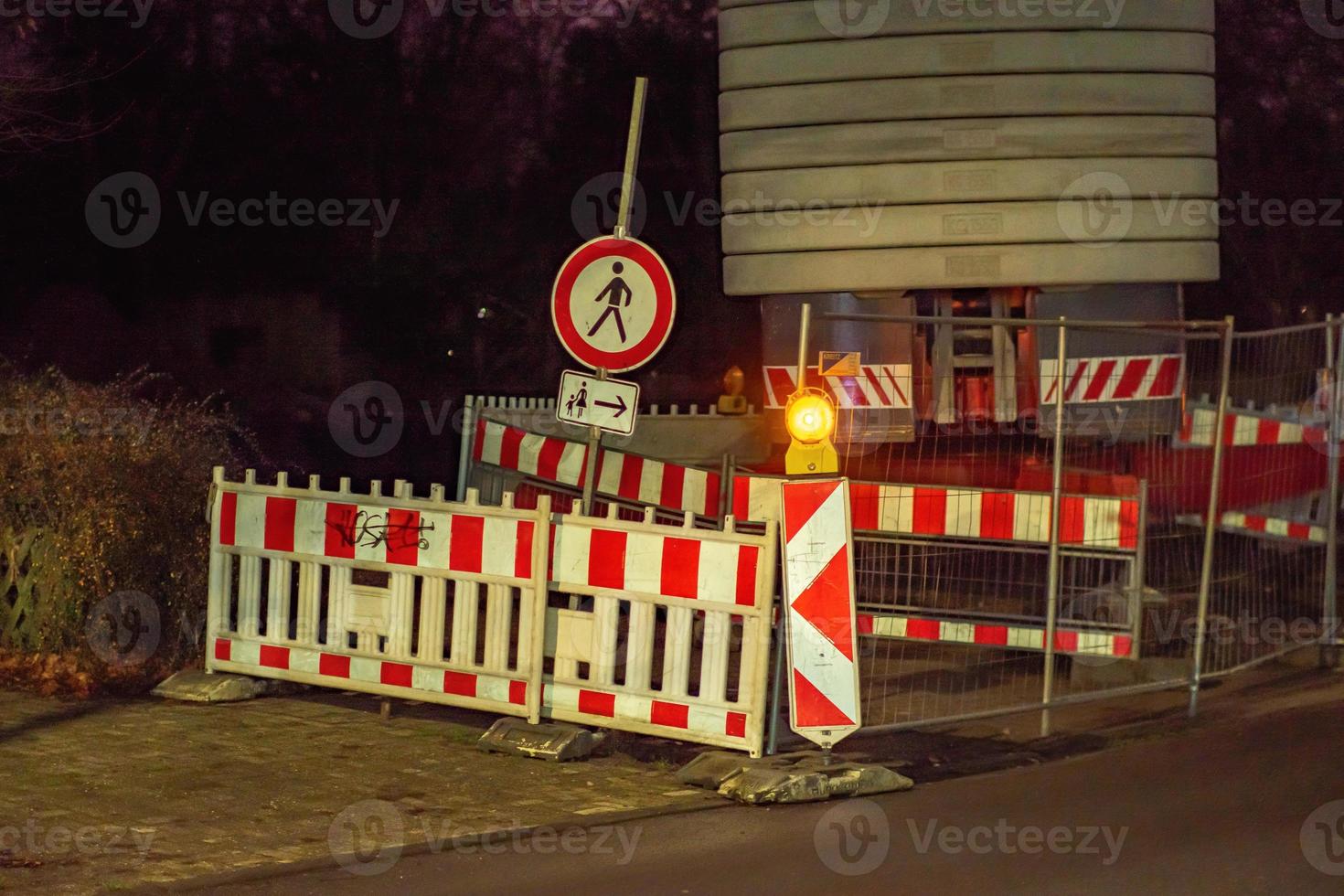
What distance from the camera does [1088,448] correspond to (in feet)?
30.8

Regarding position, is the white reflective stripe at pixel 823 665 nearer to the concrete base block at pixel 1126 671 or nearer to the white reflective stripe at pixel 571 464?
the concrete base block at pixel 1126 671

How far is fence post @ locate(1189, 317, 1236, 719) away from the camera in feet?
29.6

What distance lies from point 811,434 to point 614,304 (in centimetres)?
128

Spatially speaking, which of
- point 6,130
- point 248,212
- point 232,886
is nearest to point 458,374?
point 248,212

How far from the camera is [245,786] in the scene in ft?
23.6

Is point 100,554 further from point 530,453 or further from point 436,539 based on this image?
point 530,453

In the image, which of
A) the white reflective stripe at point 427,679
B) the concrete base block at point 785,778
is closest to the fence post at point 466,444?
the white reflective stripe at point 427,679

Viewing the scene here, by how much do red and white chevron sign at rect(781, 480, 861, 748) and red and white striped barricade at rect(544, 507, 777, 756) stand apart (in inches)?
5.3

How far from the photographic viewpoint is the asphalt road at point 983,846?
595 centimetres

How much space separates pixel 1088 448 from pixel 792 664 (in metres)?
2.79

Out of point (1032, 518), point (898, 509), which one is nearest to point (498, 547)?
point (898, 509)

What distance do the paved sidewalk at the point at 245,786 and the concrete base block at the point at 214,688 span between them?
0.09m

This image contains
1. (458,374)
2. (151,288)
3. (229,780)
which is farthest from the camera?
(458,374)

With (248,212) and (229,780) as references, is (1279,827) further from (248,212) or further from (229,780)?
(248,212)
